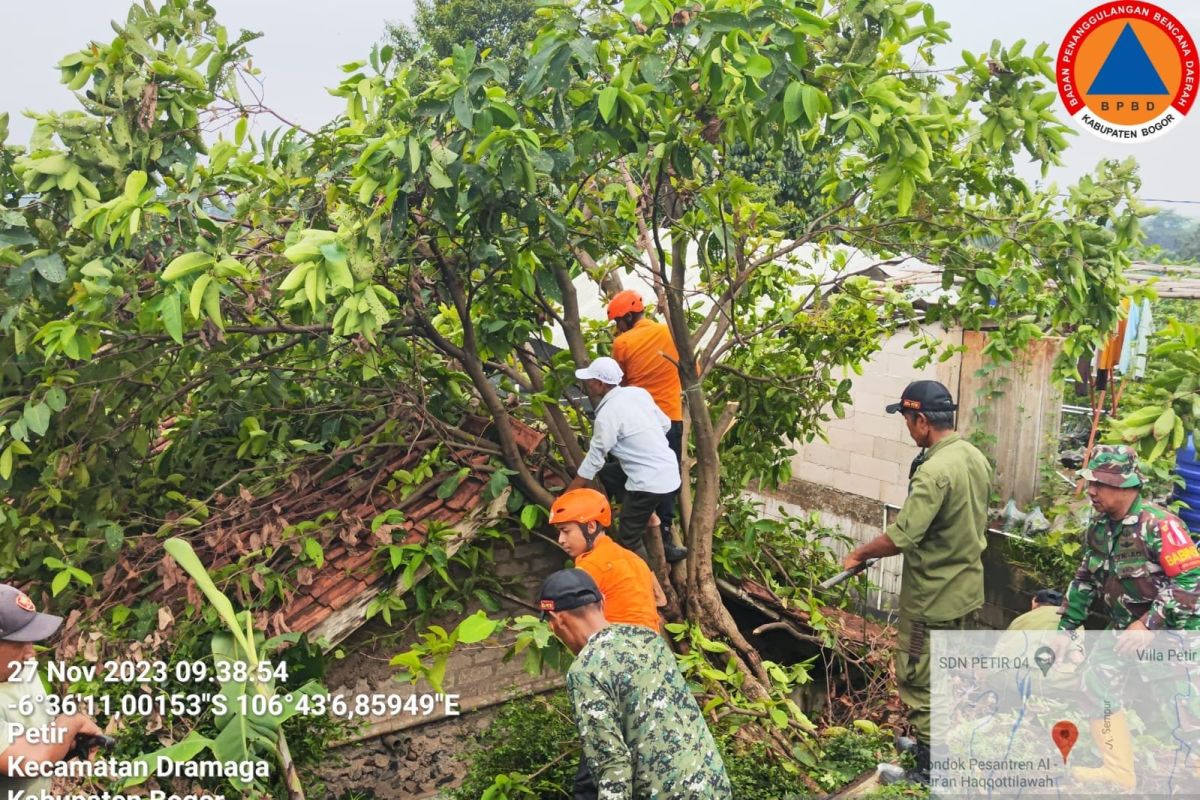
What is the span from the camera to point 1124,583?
4.83 m

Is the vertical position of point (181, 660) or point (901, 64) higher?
point (901, 64)

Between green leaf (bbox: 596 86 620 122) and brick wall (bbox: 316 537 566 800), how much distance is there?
3.13m

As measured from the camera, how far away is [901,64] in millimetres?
6164

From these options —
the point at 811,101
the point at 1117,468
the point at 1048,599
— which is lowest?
the point at 1048,599

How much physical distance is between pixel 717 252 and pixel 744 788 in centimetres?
324

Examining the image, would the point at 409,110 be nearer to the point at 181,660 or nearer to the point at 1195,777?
the point at 181,660

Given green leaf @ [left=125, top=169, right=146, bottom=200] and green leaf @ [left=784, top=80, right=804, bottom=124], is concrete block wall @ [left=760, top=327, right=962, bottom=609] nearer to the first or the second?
green leaf @ [left=784, top=80, right=804, bottom=124]

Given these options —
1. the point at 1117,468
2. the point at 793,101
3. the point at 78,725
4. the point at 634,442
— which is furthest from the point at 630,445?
the point at 78,725

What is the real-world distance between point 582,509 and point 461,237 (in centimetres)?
187

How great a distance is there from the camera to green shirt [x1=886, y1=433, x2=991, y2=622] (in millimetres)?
5207

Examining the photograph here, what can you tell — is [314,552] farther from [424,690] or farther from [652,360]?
[652,360]

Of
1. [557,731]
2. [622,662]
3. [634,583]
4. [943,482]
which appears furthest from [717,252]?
[622,662]

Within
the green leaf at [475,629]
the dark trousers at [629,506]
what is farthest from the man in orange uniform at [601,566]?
the dark trousers at [629,506]

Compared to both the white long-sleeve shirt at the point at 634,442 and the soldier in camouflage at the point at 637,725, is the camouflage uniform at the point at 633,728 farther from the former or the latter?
the white long-sleeve shirt at the point at 634,442
